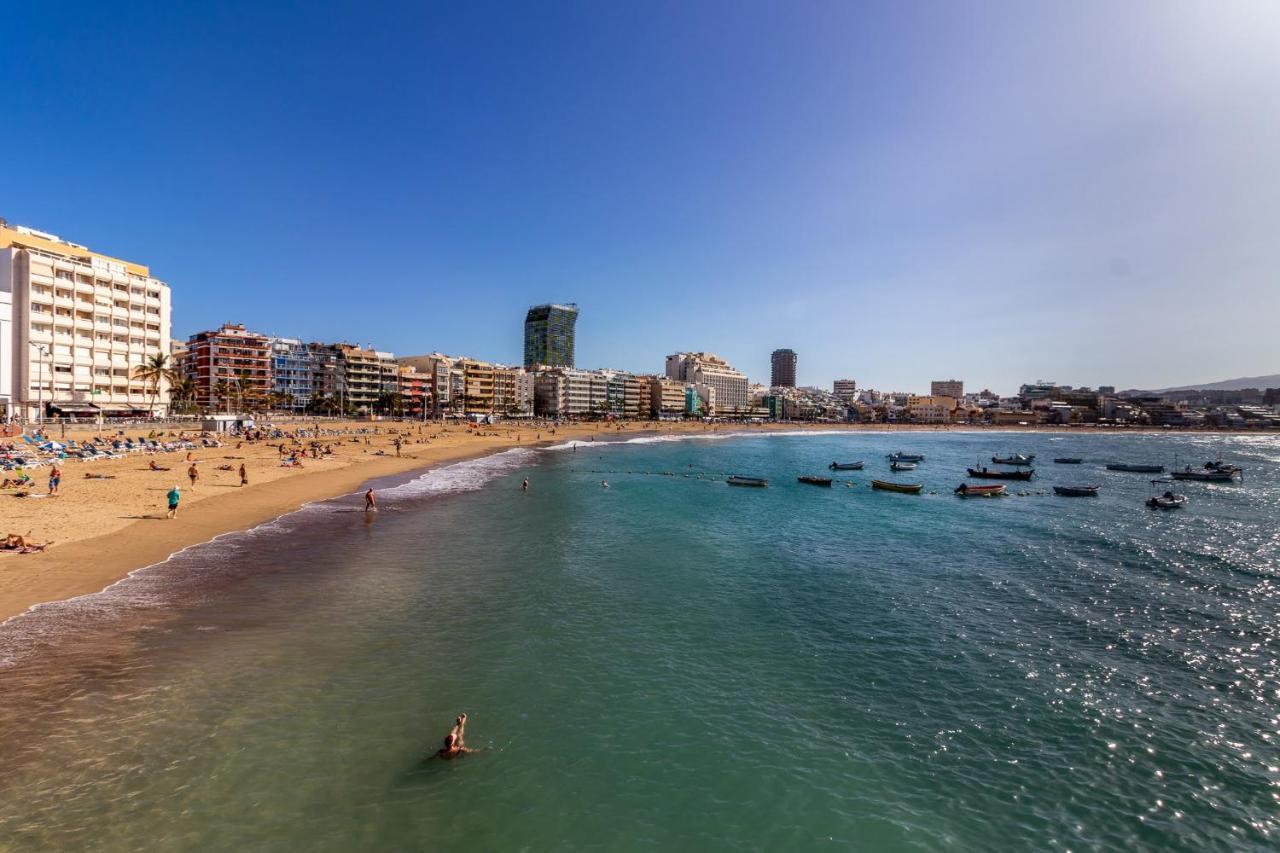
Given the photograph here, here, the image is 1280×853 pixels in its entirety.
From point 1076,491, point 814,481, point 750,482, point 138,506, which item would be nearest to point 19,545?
point 138,506

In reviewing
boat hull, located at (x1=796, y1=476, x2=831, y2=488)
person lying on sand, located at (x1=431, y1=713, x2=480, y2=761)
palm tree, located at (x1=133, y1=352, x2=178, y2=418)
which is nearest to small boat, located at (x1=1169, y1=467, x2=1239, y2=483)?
boat hull, located at (x1=796, y1=476, x2=831, y2=488)

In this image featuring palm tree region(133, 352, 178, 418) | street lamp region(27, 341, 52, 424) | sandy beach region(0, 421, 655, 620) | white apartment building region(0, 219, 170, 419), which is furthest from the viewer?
palm tree region(133, 352, 178, 418)

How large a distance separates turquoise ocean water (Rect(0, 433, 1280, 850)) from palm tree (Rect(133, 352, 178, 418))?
7134 centimetres

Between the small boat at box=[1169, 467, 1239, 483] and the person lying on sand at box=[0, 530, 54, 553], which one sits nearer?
the person lying on sand at box=[0, 530, 54, 553]

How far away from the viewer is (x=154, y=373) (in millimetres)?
80750

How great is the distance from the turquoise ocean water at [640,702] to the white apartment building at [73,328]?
7231cm

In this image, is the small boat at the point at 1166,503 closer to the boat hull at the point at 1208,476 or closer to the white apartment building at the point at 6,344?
the boat hull at the point at 1208,476

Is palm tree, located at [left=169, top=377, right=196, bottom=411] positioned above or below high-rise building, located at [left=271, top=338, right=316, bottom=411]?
below

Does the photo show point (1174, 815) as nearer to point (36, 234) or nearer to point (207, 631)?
point (207, 631)

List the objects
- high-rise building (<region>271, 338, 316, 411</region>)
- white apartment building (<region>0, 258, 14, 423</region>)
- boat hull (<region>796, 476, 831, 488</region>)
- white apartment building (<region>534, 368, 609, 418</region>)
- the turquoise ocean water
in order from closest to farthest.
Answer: the turquoise ocean water < boat hull (<region>796, 476, 831, 488</region>) < white apartment building (<region>0, 258, 14, 423</region>) < high-rise building (<region>271, 338, 316, 411</region>) < white apartment building (<region>534, 368, 609, 418</region>)

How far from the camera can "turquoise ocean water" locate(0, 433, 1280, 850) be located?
966 centimetres

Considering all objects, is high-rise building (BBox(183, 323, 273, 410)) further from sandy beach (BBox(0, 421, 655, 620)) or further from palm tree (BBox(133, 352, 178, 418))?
sandy beach (BBox(0, 421, 655, 620))

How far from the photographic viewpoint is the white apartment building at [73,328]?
7056 centimetres

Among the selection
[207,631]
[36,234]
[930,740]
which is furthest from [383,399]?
[930,740]
